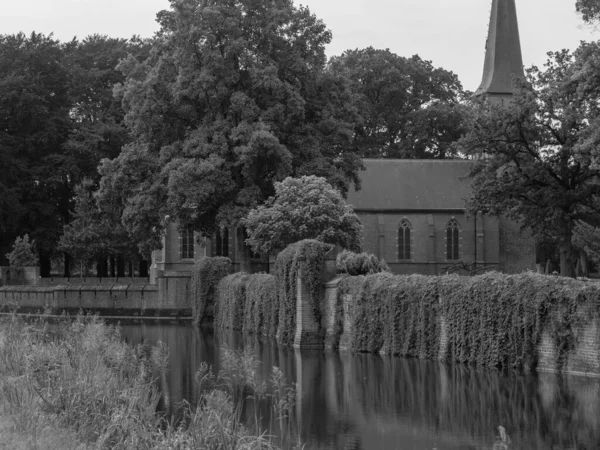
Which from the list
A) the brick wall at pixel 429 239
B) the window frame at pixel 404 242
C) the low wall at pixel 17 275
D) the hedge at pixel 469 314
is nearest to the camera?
the hedge at pixel 469 314

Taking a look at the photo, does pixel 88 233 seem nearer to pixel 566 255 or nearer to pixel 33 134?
pixel 33 134

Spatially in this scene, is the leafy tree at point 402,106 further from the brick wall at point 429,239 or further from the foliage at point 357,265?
the foliage at point 357,265

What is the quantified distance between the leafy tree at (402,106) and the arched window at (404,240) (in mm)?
7198

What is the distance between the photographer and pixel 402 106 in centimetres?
6425

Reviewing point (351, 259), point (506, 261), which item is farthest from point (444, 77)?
point (351, 259)

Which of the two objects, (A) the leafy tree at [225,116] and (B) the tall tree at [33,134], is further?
(B) the tall tree at [33,134]

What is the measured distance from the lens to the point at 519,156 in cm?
3800

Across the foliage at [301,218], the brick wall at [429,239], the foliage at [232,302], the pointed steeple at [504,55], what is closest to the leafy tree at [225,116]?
the foliage at [301,218]

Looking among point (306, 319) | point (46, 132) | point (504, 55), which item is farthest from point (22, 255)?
point (504, 55)

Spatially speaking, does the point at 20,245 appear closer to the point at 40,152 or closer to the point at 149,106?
the point at 40,152

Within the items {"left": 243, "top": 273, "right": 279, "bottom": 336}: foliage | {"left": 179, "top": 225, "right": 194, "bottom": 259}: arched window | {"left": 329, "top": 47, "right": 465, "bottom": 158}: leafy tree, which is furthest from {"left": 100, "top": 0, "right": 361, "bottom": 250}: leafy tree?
{"left": 329, "top": 47, "right": 465, "bottom": 158}: leafy tree

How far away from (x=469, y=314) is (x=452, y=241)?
37360mm

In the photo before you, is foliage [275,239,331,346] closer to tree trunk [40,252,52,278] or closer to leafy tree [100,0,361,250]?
leafy tree [100,0,361,250]

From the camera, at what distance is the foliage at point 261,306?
3024 cm
